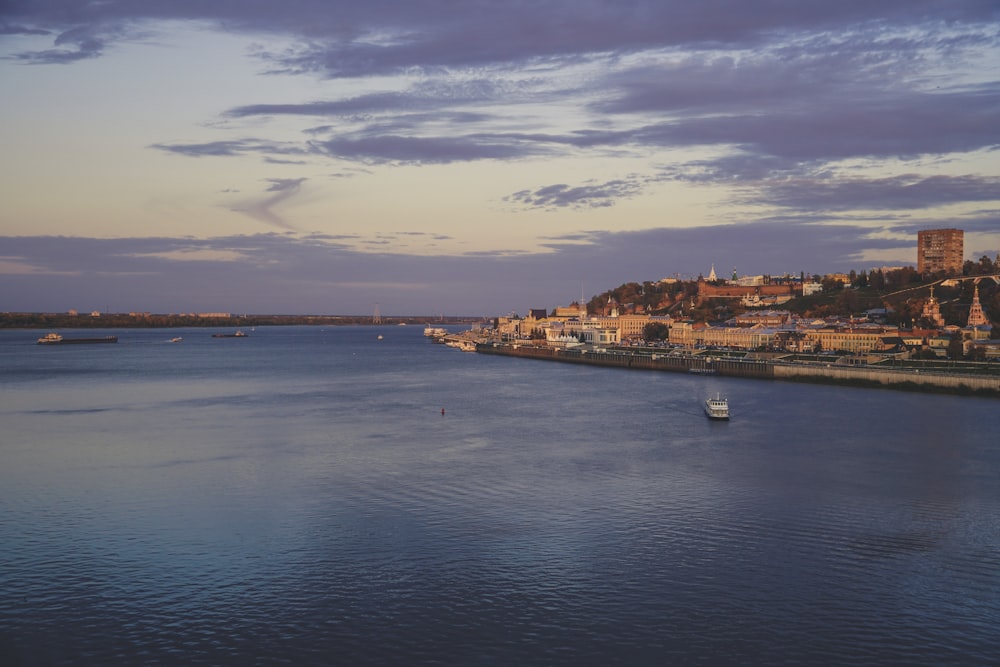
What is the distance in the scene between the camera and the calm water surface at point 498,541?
1041 centimetres

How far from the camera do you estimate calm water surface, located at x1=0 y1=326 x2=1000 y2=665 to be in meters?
10.4

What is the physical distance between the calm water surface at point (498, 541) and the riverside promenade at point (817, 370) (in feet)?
36.4

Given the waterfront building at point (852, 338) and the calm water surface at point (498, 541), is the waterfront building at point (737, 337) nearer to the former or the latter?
the waterfront building at point (852, 338)

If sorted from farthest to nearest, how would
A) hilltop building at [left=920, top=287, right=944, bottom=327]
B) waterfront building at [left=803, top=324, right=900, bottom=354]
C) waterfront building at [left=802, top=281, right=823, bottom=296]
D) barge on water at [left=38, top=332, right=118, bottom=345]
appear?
waterfront building at [left=802, top=281, right=823, bottom=296]
barge on water at [left=38, top=332, right=118, bottom=345]
hilltop building at [left=920, top=287, right=944, bottom=327]
waterfront building at [left=803, top=324, right=900, bottom=354]

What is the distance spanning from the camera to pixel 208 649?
10.1 metres

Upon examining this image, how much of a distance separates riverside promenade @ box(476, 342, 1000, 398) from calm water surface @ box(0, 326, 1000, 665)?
1109 cm

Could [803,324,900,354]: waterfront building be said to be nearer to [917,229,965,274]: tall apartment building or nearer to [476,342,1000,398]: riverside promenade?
[476,342,1000,398]: riverside promenade

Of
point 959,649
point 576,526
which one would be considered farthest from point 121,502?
point 959,649

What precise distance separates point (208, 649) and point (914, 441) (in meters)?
21.6

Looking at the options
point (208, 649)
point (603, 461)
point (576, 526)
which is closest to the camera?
point (208, 649)

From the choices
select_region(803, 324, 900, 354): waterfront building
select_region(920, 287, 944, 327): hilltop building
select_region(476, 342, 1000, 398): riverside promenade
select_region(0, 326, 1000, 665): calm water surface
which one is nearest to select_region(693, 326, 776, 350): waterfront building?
select_region(803, 324, 900, 354): waterfront building

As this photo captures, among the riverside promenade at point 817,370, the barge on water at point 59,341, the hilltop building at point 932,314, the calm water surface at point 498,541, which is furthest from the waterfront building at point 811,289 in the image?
the barge on water at point 59,341

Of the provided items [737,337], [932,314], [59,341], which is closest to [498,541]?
[932,314]

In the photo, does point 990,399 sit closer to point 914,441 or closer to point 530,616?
point 914,441
